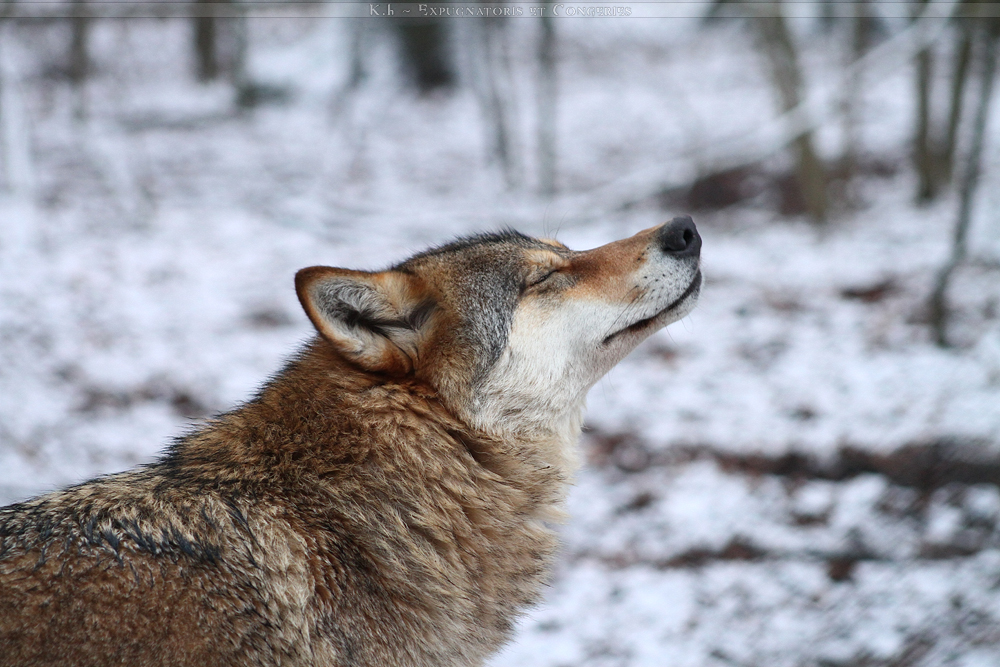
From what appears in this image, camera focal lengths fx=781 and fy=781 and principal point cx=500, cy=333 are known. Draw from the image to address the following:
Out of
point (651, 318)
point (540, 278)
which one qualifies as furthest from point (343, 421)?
point (651, 318)

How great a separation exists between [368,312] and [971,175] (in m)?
6.79

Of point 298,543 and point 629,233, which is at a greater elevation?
point 298,543

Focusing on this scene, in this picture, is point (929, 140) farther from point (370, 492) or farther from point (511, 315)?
point (370, 492)

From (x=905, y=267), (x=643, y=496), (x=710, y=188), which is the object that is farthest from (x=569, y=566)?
(x=710, y=188)

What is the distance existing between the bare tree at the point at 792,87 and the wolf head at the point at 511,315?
10.3 metres

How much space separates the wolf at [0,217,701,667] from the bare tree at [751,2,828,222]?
10.3 metres

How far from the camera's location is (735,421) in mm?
7461

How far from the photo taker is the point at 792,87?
1271cm

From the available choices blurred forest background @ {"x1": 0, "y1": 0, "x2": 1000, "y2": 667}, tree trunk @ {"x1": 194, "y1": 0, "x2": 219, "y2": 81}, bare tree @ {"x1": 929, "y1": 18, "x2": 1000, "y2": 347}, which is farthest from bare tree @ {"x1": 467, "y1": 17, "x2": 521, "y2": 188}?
tree trunk @ {"x1": 194, "y1": 0, "x2": 219, "y2": 81}

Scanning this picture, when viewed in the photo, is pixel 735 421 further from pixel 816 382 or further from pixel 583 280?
pixel 583 280

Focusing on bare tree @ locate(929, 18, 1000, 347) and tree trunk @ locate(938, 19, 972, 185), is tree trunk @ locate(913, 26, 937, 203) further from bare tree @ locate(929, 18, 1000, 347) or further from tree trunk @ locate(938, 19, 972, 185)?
bare tree @ locate(929, 18, 1000, 347)

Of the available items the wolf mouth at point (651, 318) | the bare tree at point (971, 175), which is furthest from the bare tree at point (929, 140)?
the wolf mouth at point (651, 318)

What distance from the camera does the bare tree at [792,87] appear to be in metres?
12.4

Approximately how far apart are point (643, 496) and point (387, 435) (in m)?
4.05
